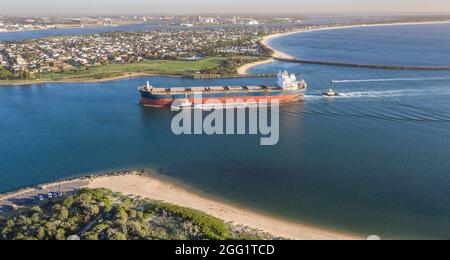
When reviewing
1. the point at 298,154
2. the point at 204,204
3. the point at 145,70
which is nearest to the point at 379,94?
the point at 298,154

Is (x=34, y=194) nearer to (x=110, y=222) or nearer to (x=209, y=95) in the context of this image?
(x=110, y=222)

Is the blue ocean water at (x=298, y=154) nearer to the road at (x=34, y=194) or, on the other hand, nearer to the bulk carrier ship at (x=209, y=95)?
the bulk carrier ship at (x=209, y=95)

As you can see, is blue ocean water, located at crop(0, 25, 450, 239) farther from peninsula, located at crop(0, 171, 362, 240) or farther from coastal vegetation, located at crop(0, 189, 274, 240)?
coastal vegetation, located at crop(0, 189, 274, 240)

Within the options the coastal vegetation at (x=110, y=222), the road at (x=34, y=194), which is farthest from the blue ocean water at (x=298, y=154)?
the coastal vegetation at (x=110, y=222)

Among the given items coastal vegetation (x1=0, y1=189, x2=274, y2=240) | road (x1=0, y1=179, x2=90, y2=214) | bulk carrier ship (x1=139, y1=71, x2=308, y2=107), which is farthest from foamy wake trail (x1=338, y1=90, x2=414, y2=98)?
road (x1=0, y1=179, x2=90, y2=214)

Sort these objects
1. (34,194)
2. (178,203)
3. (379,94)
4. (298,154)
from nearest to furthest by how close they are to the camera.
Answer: (178,203) < (34,194) < (298,154) < (379,94)

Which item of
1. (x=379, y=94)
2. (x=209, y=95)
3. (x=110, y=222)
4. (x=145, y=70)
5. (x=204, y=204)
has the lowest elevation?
(x=204, y=204)
